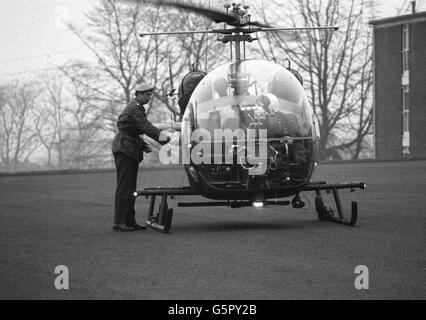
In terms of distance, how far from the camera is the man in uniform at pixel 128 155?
13469 millimetres

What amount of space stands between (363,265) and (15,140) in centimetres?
9802

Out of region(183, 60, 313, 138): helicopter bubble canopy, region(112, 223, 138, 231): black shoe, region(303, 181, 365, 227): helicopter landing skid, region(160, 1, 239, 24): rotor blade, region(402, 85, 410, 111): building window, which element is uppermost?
region(402, 85, 410, 111): building window

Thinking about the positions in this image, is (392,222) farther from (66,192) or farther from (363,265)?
(66,192)

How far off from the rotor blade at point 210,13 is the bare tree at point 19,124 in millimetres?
91942

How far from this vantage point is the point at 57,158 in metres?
102

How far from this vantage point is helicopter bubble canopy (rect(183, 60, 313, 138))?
12.9 metres

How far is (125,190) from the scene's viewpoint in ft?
44.5

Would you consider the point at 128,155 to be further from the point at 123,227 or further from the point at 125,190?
the point at 123,227

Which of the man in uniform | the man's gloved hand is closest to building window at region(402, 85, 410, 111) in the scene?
the man in uniform

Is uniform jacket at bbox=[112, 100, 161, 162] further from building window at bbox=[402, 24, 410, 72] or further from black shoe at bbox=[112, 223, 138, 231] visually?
building window at bbox=[402, 24, 410, 72]

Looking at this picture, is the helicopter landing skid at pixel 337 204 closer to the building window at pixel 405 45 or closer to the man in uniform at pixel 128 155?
the man in uniform at pixel 128 155
